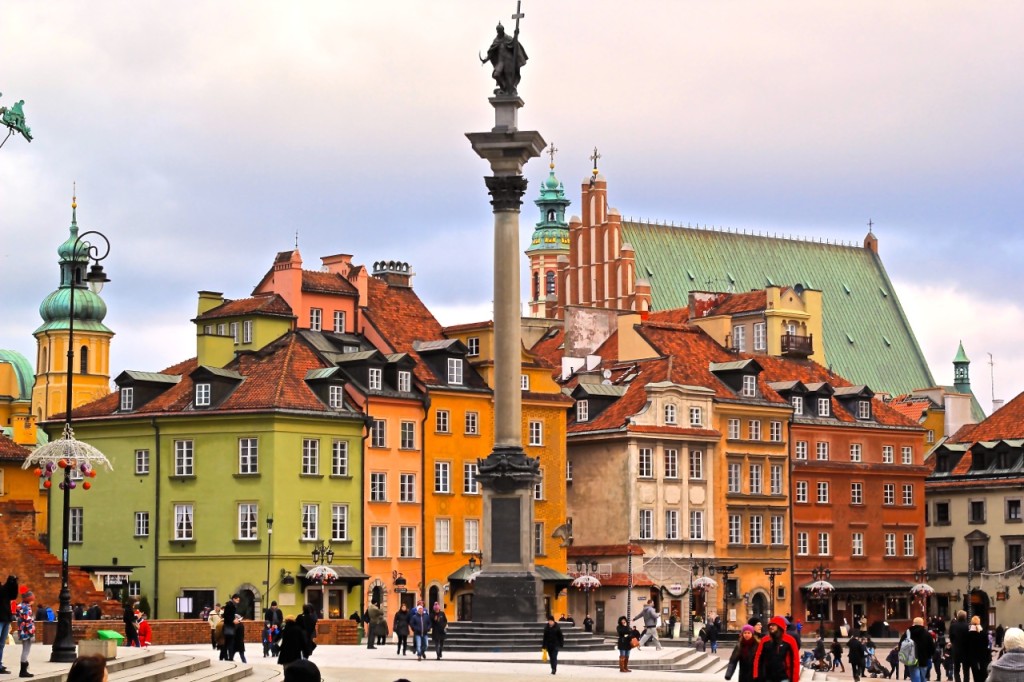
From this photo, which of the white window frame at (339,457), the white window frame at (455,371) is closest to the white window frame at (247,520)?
the white window frame at (339,457)

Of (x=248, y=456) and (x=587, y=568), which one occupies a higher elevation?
(x=248, y=456)

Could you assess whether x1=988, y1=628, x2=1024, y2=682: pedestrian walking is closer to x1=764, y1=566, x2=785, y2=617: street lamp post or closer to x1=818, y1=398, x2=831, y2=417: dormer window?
x1=764, y1=566, x2=785, y2=617: street lamp post

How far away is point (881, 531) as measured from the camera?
104562 mm

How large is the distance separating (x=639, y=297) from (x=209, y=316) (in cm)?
4390

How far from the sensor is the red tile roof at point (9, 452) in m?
84.0

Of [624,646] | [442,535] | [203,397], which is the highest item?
[203,397]

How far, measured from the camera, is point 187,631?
62438 millimetres

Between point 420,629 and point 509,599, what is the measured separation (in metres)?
3.82

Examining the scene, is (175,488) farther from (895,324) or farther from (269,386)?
(895,324)

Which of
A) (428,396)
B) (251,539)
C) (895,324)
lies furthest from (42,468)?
(895,324)

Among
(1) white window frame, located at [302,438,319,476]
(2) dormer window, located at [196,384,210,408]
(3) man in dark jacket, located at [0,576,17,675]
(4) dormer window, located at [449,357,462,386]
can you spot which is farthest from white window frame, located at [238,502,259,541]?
(3) man in dark jacket, located at [0,576,17,675]

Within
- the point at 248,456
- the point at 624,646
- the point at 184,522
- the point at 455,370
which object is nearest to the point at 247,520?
the point at 248,456

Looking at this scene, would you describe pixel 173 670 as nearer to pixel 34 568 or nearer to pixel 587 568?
pixel 34 568

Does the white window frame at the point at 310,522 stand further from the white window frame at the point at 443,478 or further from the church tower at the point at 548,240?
the church tower at the point at 548,240
